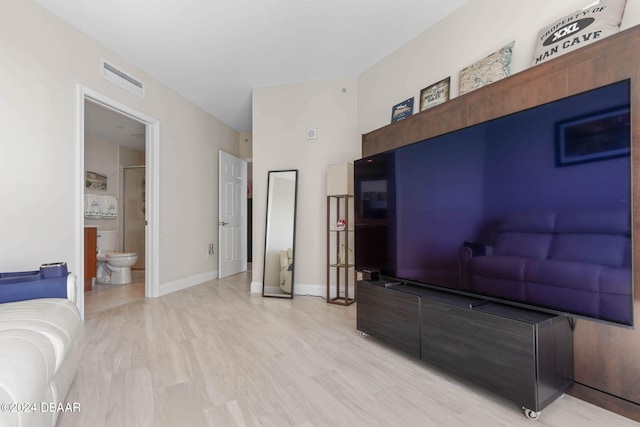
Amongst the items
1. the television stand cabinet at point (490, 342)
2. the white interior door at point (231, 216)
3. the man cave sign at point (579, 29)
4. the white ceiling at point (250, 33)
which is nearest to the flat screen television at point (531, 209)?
the television stand cabinet at point (490, 342)

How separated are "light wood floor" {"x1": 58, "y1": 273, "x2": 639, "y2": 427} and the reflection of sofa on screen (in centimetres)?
55

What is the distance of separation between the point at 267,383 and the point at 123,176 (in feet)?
17.4

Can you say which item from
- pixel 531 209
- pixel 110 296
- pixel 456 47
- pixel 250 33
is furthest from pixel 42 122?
pixel 531 209

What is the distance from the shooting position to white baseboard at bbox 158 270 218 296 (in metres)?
3.80

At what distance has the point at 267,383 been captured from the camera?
5.52 ft

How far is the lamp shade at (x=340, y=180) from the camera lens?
3238mm

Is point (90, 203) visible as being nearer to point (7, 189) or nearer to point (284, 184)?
point (7, 189)

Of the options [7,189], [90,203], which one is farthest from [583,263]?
[90,203]

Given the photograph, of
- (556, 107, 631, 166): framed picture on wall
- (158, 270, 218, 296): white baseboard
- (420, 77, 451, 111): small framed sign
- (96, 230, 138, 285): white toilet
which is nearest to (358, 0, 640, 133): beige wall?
(420, 77, 451, 111): small framed sign

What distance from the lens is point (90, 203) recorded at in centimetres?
490

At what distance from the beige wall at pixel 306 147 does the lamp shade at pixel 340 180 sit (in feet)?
1.29

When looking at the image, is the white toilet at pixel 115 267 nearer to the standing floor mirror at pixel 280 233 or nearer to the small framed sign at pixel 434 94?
the standing floor mirror at pixel 280 233

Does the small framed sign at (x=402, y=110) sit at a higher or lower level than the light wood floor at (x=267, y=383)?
higher

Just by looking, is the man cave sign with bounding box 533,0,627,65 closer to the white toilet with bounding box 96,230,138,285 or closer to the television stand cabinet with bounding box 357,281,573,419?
the television stand cabinet with bounding box 357,281,573,419
